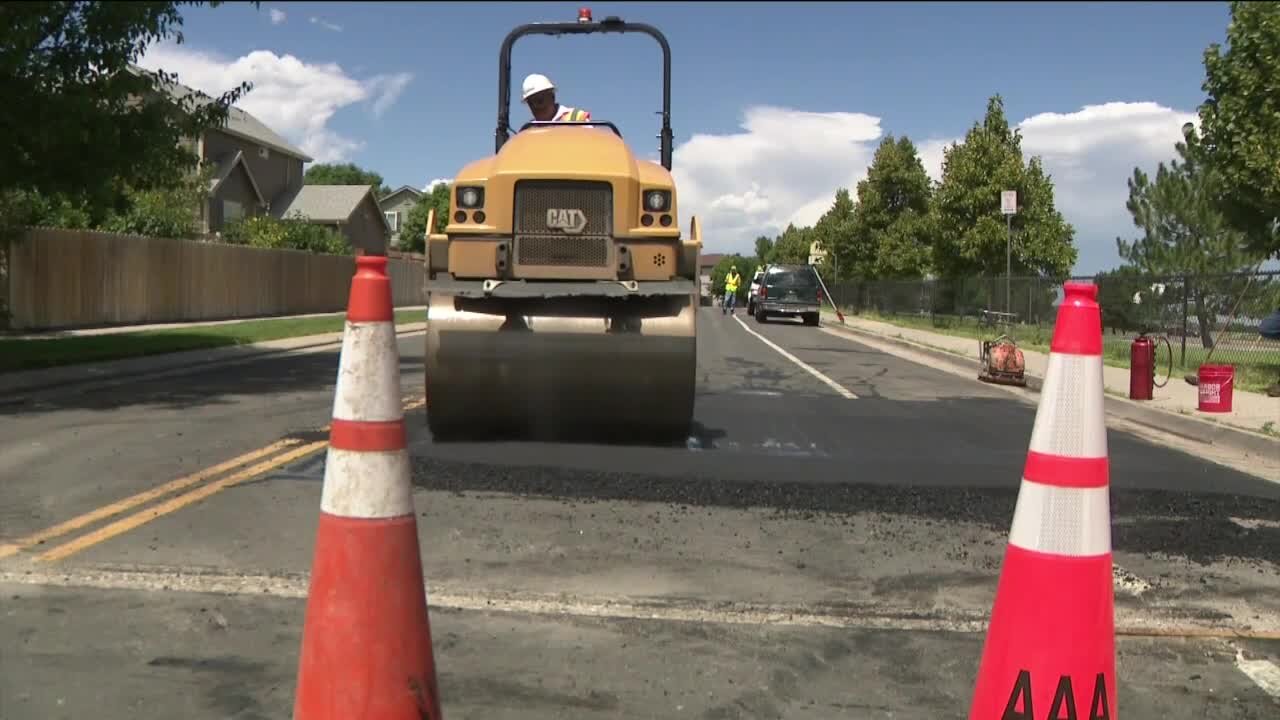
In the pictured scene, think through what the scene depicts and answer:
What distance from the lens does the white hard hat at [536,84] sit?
8820 millimetres

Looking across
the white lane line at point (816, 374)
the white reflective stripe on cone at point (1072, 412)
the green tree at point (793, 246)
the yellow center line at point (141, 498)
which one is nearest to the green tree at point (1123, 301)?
the white lane line at point (816, 374)

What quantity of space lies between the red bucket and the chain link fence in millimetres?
2119

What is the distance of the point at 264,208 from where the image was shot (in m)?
51.6

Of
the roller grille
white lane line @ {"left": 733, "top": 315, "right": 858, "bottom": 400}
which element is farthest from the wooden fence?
the roller grille

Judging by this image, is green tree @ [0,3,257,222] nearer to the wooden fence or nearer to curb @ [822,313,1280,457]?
the wooden fence

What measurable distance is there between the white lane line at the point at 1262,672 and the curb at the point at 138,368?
1084cm

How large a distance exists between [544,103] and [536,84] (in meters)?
0.16

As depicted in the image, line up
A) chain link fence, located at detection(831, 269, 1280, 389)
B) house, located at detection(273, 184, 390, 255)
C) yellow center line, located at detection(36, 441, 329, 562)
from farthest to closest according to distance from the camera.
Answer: house, located at detection(273, 184, 390, 255)
chain link fence, located at detection(831, 269, 1280, 389)
yellow center line, located at detection(36, 441, 329, 562)

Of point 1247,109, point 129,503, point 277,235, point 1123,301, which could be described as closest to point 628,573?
point 129,503

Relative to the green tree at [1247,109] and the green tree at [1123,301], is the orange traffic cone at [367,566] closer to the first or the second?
the green tree at [1247,109]

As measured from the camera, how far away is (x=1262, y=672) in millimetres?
3945

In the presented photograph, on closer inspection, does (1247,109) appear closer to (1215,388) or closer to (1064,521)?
(1215,388)

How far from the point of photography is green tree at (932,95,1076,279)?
2977cm

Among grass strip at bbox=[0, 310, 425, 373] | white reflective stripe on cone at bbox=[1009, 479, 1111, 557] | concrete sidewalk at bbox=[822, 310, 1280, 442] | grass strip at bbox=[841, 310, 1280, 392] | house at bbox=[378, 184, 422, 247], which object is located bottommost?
concrete sidewalk at bbox=[822, 310, 1280, 442]
